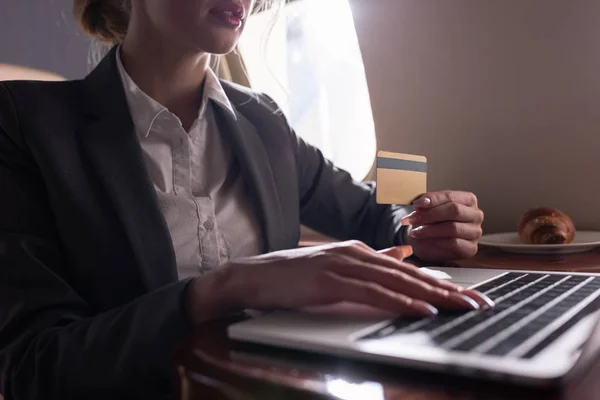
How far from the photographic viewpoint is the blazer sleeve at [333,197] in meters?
1.03

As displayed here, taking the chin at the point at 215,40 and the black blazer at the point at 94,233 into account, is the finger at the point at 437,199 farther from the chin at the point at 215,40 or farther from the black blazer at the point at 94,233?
the chin at the point at 215,40

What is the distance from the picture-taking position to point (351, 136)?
4.66 feet

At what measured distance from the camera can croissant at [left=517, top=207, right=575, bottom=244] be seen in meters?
0.83

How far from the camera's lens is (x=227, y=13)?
78cm

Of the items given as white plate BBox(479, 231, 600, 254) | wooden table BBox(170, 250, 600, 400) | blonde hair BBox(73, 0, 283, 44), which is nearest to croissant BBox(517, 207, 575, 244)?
white plate BBox(479, 231, 600, 254)

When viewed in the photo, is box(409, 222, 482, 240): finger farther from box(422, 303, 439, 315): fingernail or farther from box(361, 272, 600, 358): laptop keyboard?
box(422, 303, 439, 315): fingernail

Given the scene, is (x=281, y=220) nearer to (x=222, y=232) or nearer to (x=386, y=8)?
(x=222, y=232)

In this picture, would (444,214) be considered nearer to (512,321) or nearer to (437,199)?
(437,199)

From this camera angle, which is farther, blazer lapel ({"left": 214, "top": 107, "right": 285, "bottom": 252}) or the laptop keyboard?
blazer lapel ({"left": 214, "top": 107, "right": 285, "bottom": 252})

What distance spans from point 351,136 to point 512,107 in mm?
464

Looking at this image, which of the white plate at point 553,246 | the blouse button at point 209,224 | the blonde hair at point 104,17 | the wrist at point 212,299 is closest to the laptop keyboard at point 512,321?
the wrist at point 212,299

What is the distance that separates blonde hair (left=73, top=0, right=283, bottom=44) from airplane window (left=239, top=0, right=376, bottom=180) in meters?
0.44

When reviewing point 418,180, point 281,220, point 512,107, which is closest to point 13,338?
point 281,220

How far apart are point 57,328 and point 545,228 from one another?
731mm
